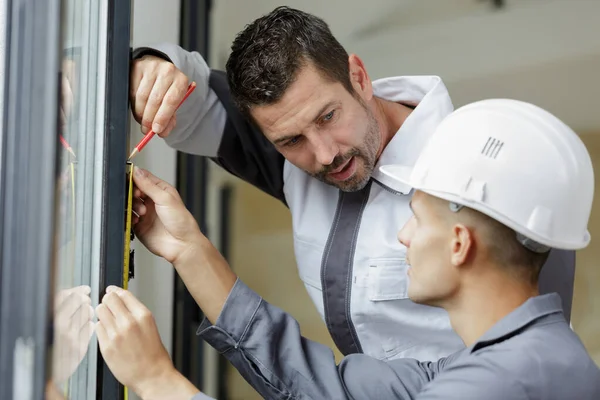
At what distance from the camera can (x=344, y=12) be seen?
2479 mm

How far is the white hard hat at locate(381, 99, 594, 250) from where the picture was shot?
1012mm

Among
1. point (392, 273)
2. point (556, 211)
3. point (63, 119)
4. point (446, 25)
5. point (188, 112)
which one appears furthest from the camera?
point (446, 25)

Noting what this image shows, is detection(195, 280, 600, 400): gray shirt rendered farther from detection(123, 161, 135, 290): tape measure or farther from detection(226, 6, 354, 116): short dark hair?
detection(226, 6, 354, 116): short dark hair

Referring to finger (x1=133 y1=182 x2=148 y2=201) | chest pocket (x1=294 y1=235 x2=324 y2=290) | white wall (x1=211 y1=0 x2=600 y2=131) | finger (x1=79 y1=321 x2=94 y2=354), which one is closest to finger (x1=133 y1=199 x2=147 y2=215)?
finger (x1=133 y1=182 x2=148 y2=201)

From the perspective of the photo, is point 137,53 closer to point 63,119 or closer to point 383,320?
point 63,119

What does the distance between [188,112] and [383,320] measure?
604 mm

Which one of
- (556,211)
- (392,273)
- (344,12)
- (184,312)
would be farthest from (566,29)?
(184,312)

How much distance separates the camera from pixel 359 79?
1.49m

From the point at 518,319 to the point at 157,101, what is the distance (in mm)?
679

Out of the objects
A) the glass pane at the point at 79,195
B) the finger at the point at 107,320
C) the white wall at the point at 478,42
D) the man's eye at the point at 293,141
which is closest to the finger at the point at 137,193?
the glass pane at the point at 79,195

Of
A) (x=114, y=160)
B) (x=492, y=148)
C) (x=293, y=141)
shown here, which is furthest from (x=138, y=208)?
(x=492, y=148)

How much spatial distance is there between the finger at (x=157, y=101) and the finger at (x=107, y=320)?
33cm

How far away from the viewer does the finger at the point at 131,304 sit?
1083mm

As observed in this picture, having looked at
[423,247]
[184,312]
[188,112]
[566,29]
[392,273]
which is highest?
[566,29]
